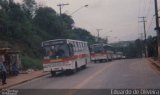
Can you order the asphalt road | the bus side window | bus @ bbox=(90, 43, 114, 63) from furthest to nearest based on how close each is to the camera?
1. bus @ bbox=(90, 43, 114, 63)
2. the bus side window
3. the asphalt road

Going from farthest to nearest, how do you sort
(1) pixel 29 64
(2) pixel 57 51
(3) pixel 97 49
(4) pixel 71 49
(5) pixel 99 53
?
1. (3) pixel 97 49
2. (5) pixel 99 53
3. (1) pixel 29 64
4. (4) pixel 71 49
5. (2) pixel 57 51

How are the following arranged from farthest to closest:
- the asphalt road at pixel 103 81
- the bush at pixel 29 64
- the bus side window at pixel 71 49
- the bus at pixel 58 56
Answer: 1. the bush at pixel 29 64
2. the bus side window at pixel 71 49
3. the bus at pixel 58 56
4. the asphalt road at pixel 103 81

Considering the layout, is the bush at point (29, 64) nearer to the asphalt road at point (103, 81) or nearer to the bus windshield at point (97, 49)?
the asphalt road at point (103, 81)

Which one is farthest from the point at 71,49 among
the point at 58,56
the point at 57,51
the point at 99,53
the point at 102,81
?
the point at 99,53

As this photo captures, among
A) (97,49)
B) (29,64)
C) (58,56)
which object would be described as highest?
(97,49)

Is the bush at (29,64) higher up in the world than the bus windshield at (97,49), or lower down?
lower down

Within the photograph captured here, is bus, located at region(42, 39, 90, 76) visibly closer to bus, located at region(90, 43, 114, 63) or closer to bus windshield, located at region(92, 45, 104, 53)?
bus, located at region(90, 43, 114, 63)

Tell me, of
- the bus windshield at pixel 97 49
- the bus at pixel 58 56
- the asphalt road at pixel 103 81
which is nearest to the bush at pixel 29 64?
the bus at pixel 58 56

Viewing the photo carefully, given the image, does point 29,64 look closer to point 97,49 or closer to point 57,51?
point 57,51

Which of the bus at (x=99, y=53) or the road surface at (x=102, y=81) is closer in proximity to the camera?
the road surface at (x=102, y=81)

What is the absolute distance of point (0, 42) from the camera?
43344 mm

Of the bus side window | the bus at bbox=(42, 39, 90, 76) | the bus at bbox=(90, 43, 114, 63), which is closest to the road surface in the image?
the bus at bbox=(42, 39, 90, 76)

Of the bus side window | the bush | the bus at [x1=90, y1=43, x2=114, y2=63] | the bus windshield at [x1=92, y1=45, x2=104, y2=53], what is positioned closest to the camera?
the bus side window

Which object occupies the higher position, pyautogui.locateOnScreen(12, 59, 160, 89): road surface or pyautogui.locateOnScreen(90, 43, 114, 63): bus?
pyautogui.locateOnScreen(90, 43, 114, 63): bus
